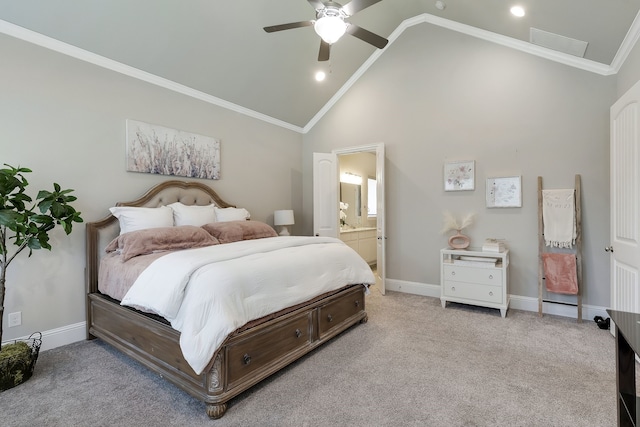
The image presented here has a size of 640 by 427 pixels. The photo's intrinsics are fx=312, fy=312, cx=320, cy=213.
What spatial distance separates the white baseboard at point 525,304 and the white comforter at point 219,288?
2.20 m

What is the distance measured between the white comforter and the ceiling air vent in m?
3.36

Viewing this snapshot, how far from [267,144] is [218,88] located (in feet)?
3.92

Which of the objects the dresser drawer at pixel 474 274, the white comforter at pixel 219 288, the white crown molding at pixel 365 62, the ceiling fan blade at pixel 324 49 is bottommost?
the dresser drawer at pixel 474 274

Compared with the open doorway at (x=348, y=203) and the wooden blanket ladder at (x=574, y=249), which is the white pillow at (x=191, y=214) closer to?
the open doorway at (x=348, y=203)

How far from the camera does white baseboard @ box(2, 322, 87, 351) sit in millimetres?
2779

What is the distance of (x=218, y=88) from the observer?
159 inches

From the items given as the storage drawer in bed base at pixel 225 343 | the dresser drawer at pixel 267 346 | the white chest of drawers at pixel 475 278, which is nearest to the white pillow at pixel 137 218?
the storage drawer in bed base at pixel 225 343

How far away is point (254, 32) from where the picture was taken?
354 centimetres

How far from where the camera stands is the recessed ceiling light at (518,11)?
3106mm

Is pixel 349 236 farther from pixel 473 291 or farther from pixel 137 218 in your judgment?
pixel 137 218

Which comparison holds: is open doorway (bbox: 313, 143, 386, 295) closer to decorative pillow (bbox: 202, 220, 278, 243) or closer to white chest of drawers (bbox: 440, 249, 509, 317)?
white chest of drawers (bbox: 440, 249, 509, 317)

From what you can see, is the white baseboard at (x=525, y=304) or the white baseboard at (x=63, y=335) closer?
the white baseboard at (x=63, y=335)

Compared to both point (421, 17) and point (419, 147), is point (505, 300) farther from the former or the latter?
point (421, 17)

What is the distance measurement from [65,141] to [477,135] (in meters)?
4.55
